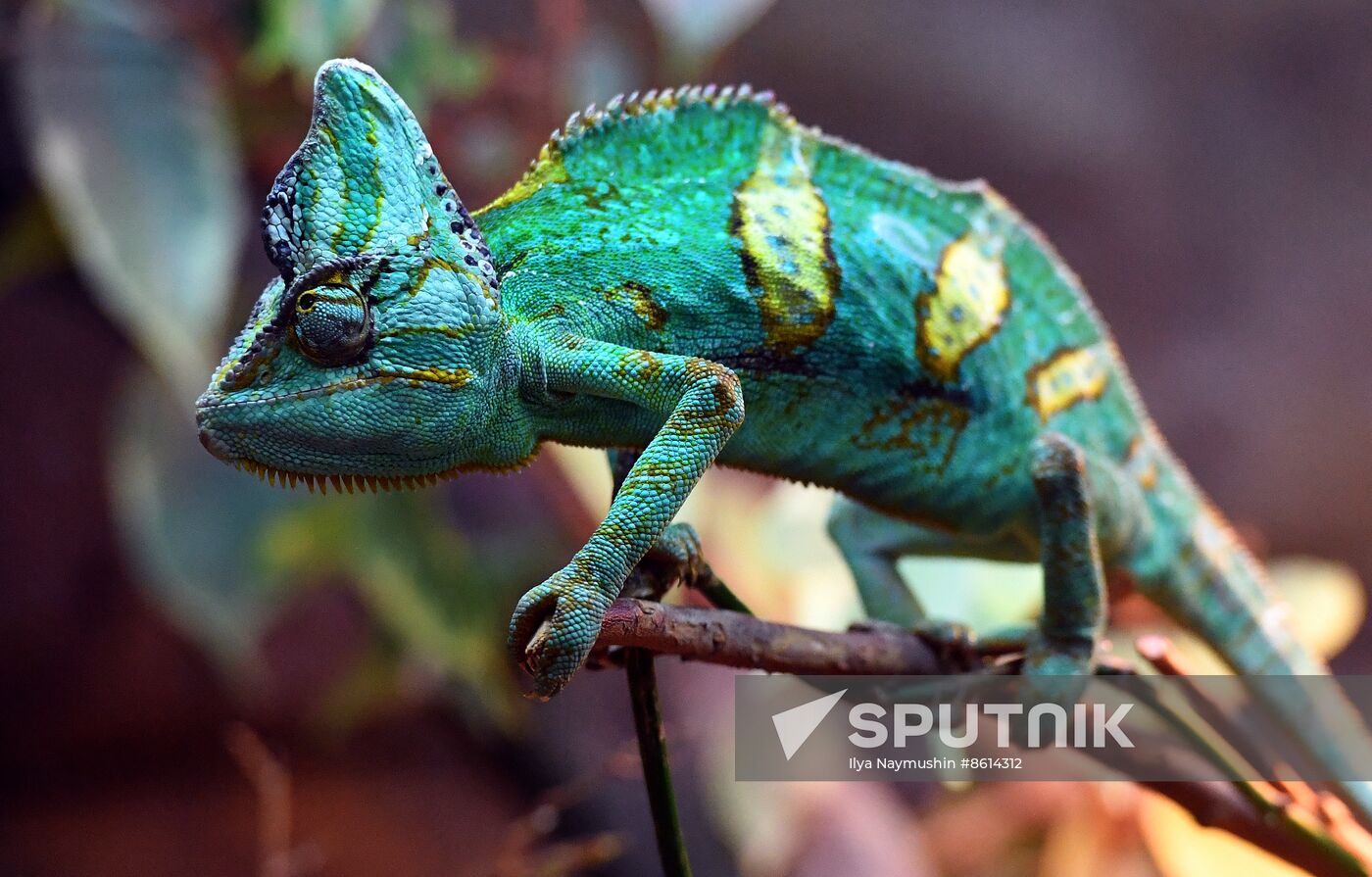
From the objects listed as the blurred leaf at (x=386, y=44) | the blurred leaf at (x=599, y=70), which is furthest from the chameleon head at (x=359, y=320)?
the blurred leaf at (x=599, y=70)

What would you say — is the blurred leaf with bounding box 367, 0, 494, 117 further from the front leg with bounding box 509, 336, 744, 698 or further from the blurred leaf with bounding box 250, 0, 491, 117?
the front leg with bounding box 509, 336, 744, 698

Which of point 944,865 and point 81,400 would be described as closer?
point 944,865

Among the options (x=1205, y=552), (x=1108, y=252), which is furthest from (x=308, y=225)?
(x=1108, y=252)

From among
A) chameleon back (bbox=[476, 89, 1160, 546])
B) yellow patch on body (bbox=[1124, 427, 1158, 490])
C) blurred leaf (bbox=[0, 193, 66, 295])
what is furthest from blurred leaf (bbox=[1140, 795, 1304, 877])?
blurred leaf (bbox=[0, 193, 66, 295])

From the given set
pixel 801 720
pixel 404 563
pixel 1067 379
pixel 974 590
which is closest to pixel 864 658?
Result: pixel 801 720

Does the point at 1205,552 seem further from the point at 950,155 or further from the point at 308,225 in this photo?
the point at 950,155
